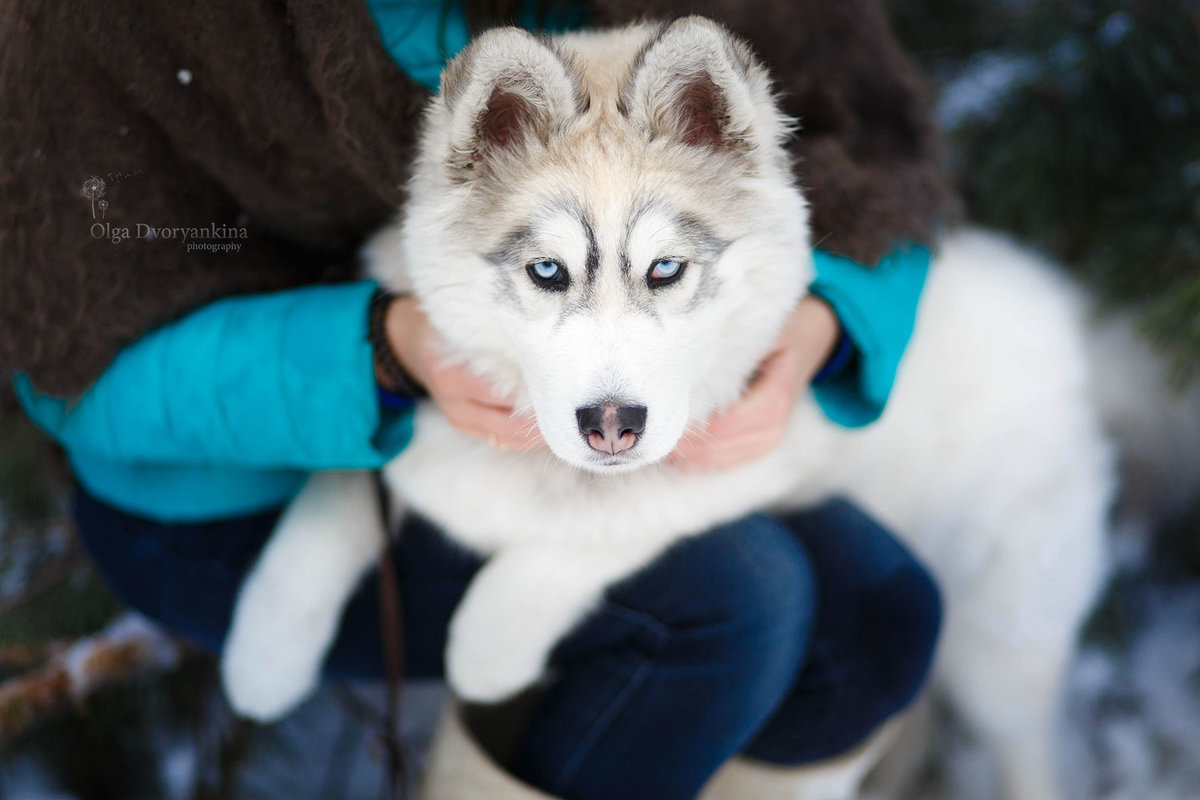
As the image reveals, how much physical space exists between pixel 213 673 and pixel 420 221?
49.9 inches

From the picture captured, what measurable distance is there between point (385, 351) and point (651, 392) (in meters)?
0.40

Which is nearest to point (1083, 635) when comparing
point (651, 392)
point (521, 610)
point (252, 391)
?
point (521, 610)

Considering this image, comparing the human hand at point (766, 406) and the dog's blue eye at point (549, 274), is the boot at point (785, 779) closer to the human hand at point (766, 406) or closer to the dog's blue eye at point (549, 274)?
the human hand at point (766, 406)

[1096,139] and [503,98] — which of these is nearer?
[503,98]

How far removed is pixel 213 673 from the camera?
183cm

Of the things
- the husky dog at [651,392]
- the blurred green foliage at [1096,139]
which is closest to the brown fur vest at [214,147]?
the husky dog at [651,392]

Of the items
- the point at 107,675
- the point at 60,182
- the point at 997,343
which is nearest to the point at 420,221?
the point at 60,182

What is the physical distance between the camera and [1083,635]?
1.95 meters

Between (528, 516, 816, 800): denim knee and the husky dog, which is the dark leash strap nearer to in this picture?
the husky dog

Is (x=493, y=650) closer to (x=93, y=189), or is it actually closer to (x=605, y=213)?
(x=605, y=213)

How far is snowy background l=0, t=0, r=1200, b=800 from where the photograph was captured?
1.60 metres

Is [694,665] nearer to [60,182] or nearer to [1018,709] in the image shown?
[1018,709]

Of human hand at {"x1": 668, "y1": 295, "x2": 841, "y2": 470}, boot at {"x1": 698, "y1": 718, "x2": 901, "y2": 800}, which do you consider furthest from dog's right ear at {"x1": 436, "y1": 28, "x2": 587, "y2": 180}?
boot at {"x1": 698, "y1": 718, "x2": 901, "y2": 800}

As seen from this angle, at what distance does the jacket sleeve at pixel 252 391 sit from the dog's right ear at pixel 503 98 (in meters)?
0.28
